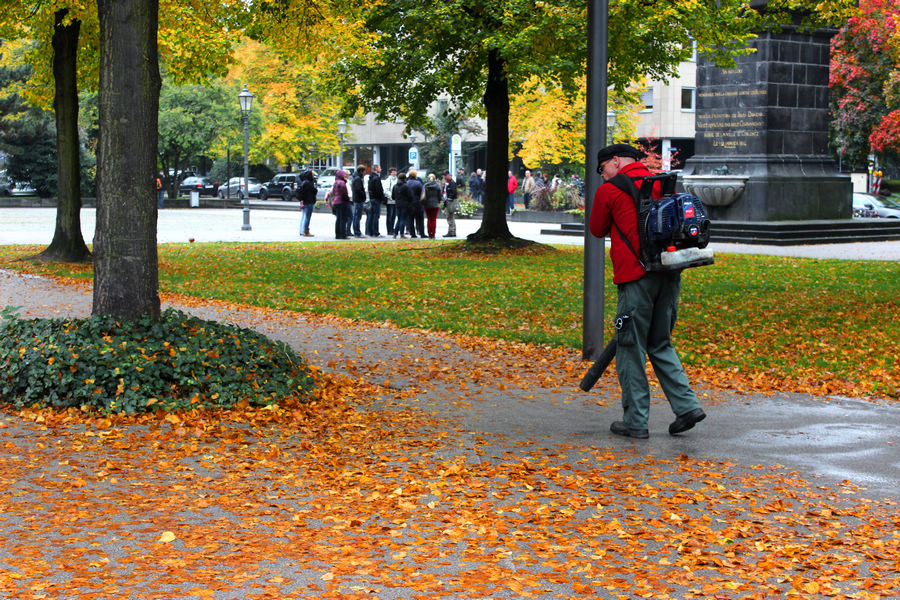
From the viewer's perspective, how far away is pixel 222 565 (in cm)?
493

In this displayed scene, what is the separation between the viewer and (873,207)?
5000 centimetres

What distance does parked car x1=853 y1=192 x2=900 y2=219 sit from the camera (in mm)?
49475

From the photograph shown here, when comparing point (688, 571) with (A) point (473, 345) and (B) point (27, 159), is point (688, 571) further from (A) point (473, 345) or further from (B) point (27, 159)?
(B) point (27, 159)

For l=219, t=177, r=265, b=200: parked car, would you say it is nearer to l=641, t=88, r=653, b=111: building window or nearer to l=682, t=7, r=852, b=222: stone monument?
l=641, t=88, r=653, b=111: building window

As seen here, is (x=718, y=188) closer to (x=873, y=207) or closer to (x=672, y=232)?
(x=672, y=232)

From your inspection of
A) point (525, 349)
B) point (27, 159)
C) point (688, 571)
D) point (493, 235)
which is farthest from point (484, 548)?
point (27, 159)

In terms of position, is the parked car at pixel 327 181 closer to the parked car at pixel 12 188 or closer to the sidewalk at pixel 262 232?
the sidewalk at pixel 262 232

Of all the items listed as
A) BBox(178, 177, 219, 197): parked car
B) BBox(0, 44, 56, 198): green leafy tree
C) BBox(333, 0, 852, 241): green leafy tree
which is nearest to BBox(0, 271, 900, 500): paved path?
BBox(333, 0, 852, 241): green leafy tree

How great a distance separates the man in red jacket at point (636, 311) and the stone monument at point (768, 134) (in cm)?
2115

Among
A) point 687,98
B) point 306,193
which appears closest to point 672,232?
point 306,193

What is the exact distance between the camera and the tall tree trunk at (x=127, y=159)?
8.48 metres

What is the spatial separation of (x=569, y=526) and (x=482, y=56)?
18.2m

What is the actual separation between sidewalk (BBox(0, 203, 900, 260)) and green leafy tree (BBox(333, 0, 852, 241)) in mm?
4849

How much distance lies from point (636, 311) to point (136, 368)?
11.3 ft
